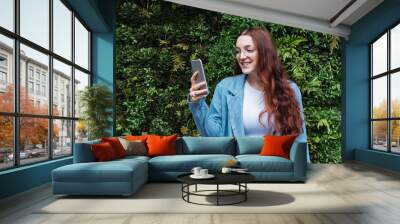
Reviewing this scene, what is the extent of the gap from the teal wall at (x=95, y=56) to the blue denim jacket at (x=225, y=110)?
73.0 inches

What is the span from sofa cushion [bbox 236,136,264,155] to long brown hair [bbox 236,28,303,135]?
4.74 feet

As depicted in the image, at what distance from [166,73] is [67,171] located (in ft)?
15.0

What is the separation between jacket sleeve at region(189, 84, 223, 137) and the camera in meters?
8.27

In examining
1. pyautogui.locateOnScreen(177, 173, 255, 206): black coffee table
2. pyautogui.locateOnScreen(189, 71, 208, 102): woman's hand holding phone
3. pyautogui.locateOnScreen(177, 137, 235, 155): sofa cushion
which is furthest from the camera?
pyautogui.locateOnScreen(189, 71, 208, 102): woman's hand holding phone

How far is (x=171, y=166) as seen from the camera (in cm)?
586

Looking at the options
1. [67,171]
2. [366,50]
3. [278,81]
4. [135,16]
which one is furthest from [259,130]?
[67,171]

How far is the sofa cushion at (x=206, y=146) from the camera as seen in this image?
6.63 m

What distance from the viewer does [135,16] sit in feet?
29.7

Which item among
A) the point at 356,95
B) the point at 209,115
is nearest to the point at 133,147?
the point at 209,115

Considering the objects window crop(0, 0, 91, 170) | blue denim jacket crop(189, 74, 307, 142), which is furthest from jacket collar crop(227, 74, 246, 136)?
window crop(0, 0, 91, 170)

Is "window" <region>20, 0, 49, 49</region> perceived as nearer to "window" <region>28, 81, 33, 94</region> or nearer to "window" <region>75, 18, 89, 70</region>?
"window" <region>28, 81, 33, 94</region>

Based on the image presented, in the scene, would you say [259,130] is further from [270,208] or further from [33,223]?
[33,223]

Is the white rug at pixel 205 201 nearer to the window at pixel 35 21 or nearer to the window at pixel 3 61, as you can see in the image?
the window at pixel 3 61

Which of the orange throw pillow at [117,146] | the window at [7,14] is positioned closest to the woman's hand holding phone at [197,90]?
the orange throw pillow at [117,146]
